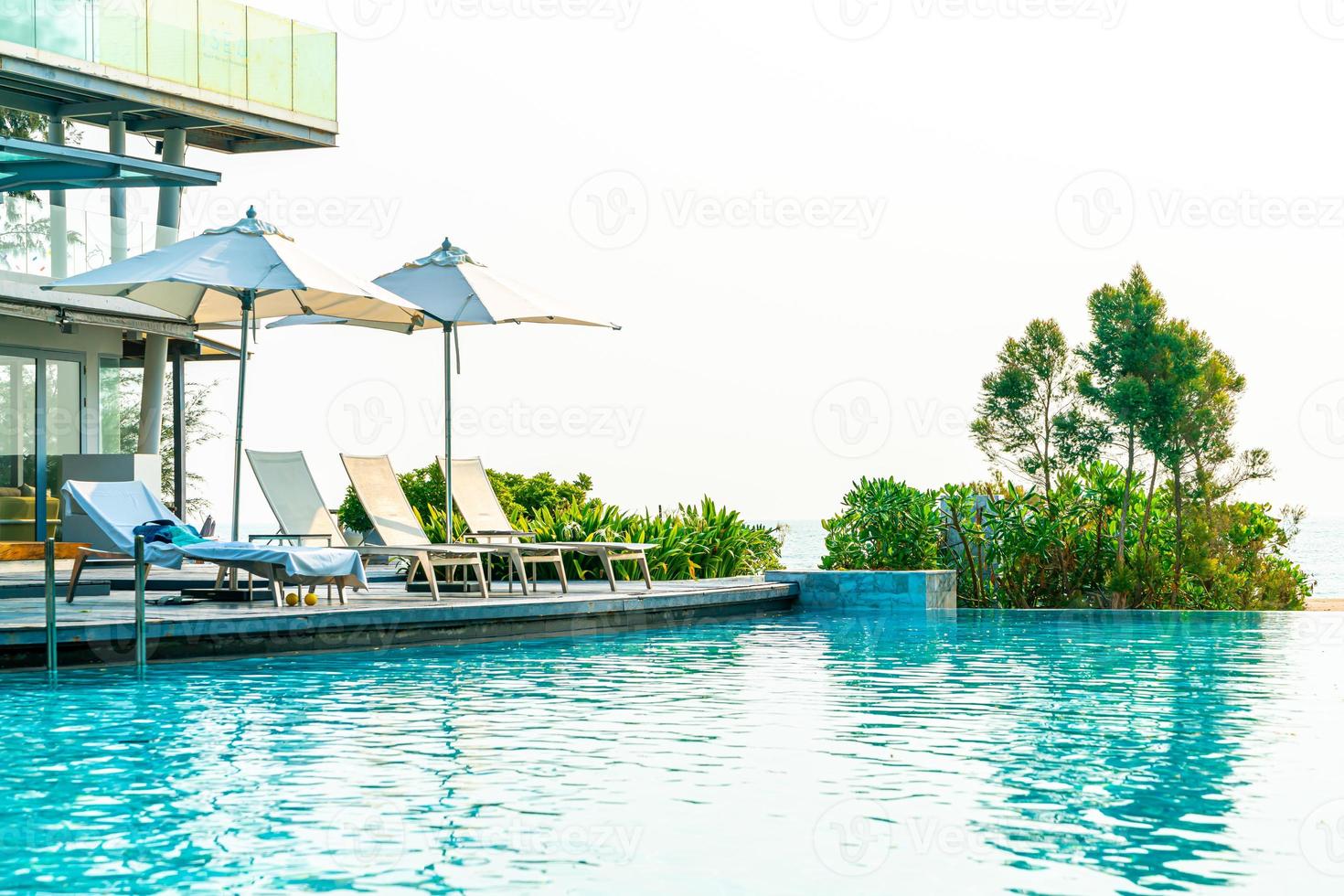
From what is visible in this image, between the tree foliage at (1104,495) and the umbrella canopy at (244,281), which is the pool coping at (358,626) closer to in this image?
the umbrella canopy at (244,281)

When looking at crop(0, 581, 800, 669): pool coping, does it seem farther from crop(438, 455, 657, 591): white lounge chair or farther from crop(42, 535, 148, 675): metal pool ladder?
crop(438, 455, 657, 591): white lounge chair

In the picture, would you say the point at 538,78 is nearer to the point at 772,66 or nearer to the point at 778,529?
the point at 772,66

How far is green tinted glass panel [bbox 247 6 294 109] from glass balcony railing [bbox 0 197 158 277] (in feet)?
10.4

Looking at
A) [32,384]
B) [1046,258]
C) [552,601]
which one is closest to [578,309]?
[552,601]

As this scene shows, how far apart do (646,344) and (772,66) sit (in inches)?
278

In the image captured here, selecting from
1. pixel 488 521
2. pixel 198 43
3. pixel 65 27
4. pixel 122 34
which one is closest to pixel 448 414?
pixel 488 521

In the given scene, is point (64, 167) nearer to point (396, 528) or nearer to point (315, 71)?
point (396, 528)

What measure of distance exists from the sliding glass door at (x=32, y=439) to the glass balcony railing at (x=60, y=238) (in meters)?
1.14

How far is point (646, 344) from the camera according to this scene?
2967 cm

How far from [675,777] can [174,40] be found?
1897cm

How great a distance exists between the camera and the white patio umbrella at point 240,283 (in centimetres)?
1177

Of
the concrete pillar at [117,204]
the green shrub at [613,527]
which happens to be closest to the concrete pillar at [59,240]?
the concrete pillar at [117,204]

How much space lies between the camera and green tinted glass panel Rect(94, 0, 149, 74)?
2103cm

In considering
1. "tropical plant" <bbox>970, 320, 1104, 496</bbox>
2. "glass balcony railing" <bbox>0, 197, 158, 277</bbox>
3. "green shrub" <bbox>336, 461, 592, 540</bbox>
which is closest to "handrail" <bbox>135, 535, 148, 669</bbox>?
"green shrub" <bbox>336, 461, 592, 540</bbox>
